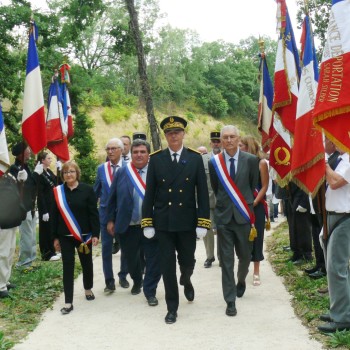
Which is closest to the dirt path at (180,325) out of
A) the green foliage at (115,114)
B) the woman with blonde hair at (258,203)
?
the woman with blonde hair at (258,203)

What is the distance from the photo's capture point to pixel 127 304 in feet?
21.2

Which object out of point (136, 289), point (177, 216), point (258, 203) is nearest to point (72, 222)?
point (136, 289)

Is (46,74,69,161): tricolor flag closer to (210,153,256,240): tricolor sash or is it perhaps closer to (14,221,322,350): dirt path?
(14,221,322,350): dirt path

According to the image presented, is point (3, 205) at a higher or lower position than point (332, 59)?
lower

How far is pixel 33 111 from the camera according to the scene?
297 inches

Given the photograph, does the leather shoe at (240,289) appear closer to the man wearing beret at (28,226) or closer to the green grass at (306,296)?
the green grass at (306,296)

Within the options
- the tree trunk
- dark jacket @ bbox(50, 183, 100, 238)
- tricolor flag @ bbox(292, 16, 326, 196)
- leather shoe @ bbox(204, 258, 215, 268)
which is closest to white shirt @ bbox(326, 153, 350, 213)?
tricolor flag @ bbox(292, 16, 326, 196)

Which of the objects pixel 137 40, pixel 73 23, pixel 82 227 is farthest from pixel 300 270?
pixel 73 23

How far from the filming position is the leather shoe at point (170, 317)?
18.3 feet

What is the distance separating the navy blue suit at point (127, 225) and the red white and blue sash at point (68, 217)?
1.87ft

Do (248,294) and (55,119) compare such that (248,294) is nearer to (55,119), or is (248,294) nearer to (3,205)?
(3,205)

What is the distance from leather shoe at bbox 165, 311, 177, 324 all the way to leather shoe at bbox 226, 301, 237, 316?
2.01 feet

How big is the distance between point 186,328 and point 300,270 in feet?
10.3

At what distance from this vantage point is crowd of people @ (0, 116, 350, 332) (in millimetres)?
5020
